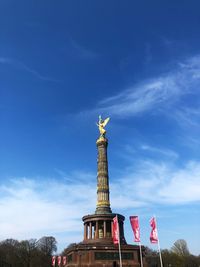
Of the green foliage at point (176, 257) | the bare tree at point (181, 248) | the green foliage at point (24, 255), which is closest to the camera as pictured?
the green foliage at point (24, 255)

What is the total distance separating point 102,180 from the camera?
2426 inches

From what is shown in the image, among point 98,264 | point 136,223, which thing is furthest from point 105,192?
point 136,223

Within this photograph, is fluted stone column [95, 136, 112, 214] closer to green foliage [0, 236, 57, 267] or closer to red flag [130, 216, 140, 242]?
red flag [130, 216, 140, 242]

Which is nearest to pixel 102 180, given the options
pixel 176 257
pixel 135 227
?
pixel 135 227

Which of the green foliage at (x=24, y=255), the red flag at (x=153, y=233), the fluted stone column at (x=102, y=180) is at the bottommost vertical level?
the red flag at (x=153, y=233)

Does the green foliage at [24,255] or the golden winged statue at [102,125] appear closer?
the golden winged statue at [102,125]

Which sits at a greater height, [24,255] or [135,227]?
[24,255]

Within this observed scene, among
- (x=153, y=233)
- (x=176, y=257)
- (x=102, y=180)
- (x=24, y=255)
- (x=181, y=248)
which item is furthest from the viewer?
(x=181, y=248)

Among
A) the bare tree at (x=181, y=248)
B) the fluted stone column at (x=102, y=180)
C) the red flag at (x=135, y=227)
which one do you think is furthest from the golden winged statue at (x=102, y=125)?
the bare tree at (x=181, y=248)

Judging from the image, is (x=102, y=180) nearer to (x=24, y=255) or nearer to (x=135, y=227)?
(x=135, y=227)

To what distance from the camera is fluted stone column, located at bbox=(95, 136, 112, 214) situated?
195ft

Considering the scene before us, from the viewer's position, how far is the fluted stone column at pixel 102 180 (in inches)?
2338

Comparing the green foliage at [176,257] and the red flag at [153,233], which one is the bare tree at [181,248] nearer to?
the green foliage at [176,257]

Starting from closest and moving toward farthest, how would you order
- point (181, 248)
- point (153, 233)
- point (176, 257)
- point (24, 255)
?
1. point (153, 233)
2. point (24, 255)
3. point (176, 257)
4. point (181, 248)
